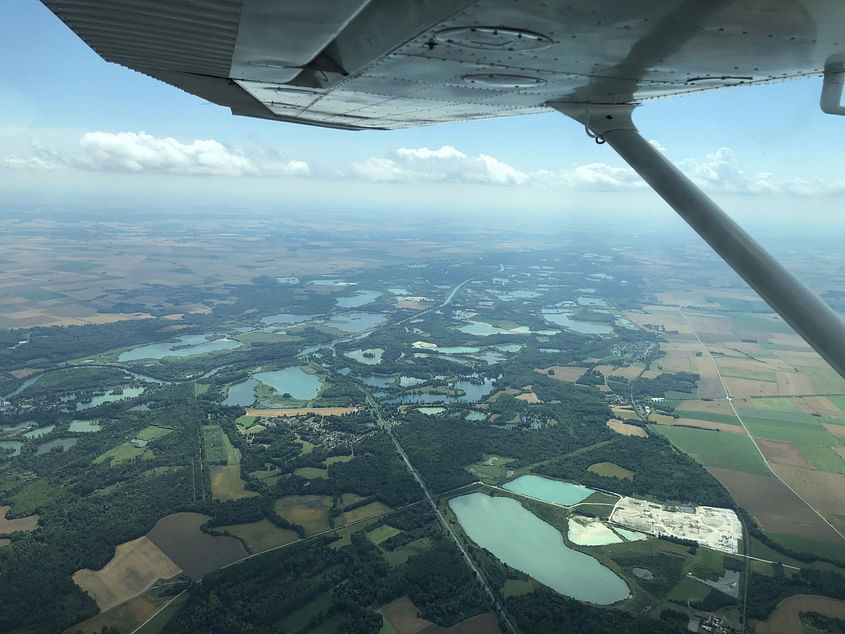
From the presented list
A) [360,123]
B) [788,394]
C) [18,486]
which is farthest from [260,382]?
[788,394]

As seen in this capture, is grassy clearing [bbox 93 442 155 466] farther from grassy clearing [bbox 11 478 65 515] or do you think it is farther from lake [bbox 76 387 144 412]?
lake [bbox 76 387 144 412]

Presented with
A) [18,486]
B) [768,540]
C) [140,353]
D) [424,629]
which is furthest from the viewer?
[140,353]

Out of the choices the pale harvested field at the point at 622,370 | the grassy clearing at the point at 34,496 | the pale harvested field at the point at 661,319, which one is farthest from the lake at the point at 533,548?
the pale harvested field at the point at 661,319

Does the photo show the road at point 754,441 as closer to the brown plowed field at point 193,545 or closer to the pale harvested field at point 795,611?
the pale harvested field at point 795,611

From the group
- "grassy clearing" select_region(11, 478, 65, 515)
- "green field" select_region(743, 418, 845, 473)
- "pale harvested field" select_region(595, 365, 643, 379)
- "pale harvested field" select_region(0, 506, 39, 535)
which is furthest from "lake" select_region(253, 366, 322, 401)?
"green field" select_region(743, 418, 845, 473)

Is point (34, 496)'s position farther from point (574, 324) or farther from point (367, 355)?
point (574, 324)

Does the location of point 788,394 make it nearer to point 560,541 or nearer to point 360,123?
point 560,541

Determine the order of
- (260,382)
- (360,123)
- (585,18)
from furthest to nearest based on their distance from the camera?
(260,382) < (360,123) < (585,18)
